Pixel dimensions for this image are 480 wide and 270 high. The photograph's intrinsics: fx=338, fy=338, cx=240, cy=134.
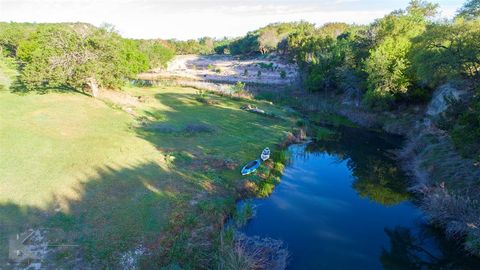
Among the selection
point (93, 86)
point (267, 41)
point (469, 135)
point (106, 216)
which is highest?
point (267, 41)

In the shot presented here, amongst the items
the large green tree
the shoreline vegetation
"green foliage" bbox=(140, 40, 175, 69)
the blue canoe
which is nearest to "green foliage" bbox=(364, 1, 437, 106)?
the shoreline vegetation

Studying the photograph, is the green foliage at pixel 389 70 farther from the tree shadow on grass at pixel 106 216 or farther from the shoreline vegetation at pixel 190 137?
the tree shadow on grass at pixel 106 216

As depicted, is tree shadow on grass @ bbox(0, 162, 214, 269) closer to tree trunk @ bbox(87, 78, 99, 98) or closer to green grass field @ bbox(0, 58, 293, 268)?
green grass field @ bbox(0, 58, 293, 268)

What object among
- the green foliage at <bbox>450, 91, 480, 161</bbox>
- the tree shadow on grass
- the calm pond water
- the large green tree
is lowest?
the calm pond water

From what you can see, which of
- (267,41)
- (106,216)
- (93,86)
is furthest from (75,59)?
(267,41)

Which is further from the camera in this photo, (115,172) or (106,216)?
(115,172)

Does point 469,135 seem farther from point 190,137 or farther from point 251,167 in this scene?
point 190,137
